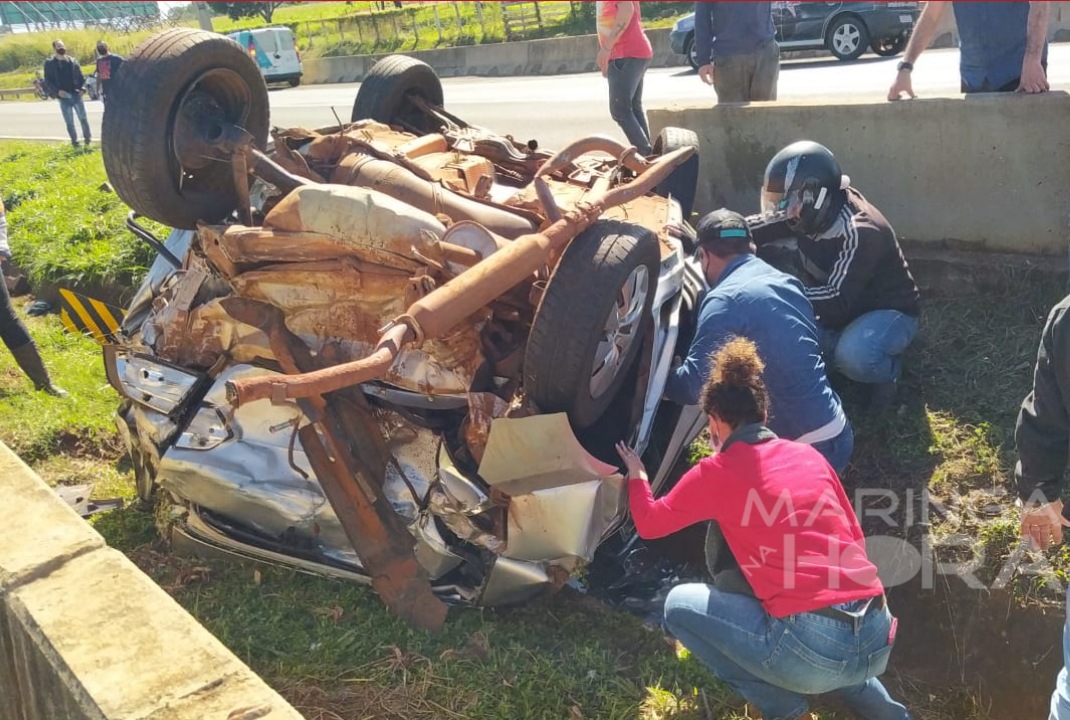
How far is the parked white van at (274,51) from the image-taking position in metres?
25.1

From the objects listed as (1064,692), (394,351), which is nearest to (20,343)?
(394,351)

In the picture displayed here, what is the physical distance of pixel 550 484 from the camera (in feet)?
10.1

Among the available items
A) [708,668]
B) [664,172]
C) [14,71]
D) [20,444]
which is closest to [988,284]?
[664,172]

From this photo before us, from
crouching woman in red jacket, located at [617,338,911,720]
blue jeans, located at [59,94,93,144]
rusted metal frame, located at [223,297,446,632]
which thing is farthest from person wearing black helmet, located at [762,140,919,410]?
blue jeans, located at [59,94,93,144]

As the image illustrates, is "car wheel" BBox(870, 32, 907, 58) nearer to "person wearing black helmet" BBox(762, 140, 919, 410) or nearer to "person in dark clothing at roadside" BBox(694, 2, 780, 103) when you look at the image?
"person in dark clothing at roadside" BBox(694, 2, 780, 103)

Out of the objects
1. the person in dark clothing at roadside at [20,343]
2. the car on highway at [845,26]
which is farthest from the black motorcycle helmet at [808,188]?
the car on highway at [845,26]

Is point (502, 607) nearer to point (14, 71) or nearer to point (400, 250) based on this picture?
point (400, 250)

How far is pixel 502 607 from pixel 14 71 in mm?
54656

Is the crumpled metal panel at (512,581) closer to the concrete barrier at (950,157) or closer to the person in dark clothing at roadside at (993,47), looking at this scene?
the concrete barrier at (950,157)

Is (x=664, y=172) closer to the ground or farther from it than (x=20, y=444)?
farther from it

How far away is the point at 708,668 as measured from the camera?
3.18 meters

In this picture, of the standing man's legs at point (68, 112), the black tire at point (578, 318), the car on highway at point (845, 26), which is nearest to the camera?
the black tire at point (578, 318)

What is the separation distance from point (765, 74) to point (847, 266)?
2.33 meters

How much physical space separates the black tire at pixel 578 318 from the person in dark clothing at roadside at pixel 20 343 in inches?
152
